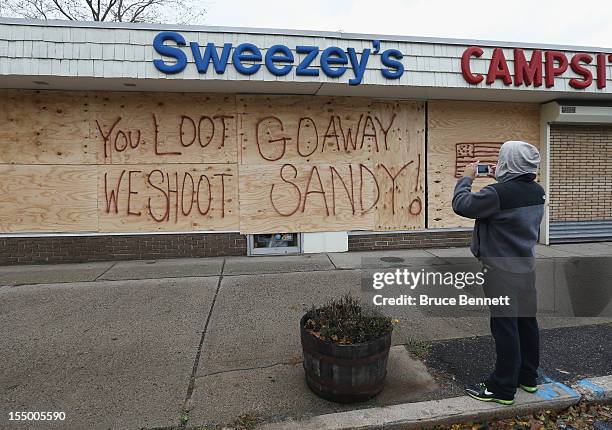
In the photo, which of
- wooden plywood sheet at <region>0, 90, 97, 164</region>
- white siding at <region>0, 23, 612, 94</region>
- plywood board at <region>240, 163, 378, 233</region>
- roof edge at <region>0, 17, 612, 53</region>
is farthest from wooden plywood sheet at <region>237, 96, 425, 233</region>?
wooden plywood sheet at <region>0, 90, 97, 164</region>

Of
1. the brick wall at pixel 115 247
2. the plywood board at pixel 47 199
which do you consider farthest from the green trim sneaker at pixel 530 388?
the plywood board at pixel 47 199

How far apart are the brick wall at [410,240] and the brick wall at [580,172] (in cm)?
214

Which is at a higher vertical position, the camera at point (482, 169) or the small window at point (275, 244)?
the camera at point (482, 169)

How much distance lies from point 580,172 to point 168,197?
27.0 feet

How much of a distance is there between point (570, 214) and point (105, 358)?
8744 mm

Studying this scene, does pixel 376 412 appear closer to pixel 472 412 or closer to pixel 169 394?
pixel 472 412

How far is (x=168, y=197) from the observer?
6.71m

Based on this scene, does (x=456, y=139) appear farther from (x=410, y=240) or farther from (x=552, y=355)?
(x=552, y=355)

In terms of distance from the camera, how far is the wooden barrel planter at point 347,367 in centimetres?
253

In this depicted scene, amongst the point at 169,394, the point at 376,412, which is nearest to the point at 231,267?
the point at 169,394

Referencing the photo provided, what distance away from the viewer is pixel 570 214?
26.1 feet

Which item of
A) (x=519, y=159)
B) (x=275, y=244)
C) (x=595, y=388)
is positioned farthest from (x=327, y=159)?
(x=595, y=388)

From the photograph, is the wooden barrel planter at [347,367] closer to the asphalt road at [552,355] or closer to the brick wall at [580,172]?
the asphalt road at [552,355]

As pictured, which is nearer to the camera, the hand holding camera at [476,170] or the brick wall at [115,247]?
the hand holding camera at [476,170]
